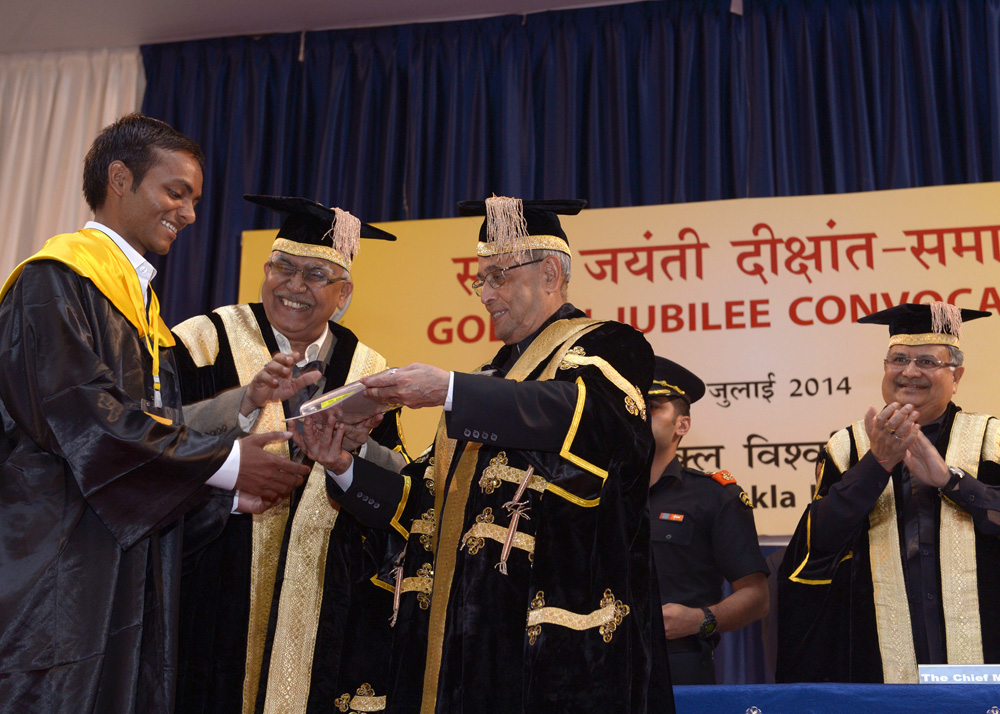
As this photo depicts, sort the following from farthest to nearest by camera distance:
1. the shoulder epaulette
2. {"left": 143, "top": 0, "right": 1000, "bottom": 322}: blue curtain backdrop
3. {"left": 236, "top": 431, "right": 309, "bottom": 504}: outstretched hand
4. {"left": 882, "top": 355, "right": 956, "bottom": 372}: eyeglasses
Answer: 1. {"left": 143, "top": 0, "right": 1000, "bottom": 322}: blue curtain backdrop
2. the shoulder epaulette
3. {"left": 882, "top": 355, "right": 956, "bottom": 372}: eyeglasses
4. {"left": 236, "top": 431, "right": 309, "bottom": 504}: outstretched hand

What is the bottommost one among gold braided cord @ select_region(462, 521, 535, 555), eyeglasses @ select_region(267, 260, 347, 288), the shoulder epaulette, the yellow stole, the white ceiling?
gold braided cord @ select_region(462, 521, 535, 555)

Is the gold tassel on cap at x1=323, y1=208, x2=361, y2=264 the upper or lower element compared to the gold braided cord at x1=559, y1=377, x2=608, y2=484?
upper

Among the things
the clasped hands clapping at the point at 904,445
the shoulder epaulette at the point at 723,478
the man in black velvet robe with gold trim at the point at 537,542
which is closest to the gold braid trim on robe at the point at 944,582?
the clasped hands clapping at the point at 904,445

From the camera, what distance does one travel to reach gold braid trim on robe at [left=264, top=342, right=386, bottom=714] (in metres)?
3.15

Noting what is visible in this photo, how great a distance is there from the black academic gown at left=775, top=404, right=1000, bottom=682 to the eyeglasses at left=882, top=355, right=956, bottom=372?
0.54ft

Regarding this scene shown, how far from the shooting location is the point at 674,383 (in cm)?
429

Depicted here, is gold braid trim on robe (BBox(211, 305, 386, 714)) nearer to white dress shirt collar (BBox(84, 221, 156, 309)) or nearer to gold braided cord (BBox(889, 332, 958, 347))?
white dress shirt collar (BBox(84, 221, 156, 309))

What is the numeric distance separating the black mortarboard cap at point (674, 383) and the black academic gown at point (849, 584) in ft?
2.00

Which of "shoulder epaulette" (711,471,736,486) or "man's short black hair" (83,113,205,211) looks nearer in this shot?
"man's short black hair" (83,113,205,211)

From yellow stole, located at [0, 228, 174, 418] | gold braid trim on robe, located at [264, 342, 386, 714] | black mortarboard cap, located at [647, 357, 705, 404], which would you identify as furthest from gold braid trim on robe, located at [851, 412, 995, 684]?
yellow stole, located at [0, 228, 174, 418]

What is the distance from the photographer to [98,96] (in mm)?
6566

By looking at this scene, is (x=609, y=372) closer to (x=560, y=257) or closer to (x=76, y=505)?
(x=560, y=257)

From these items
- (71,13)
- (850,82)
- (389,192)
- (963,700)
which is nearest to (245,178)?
(389,192)

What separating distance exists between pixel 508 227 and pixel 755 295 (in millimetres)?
2352
